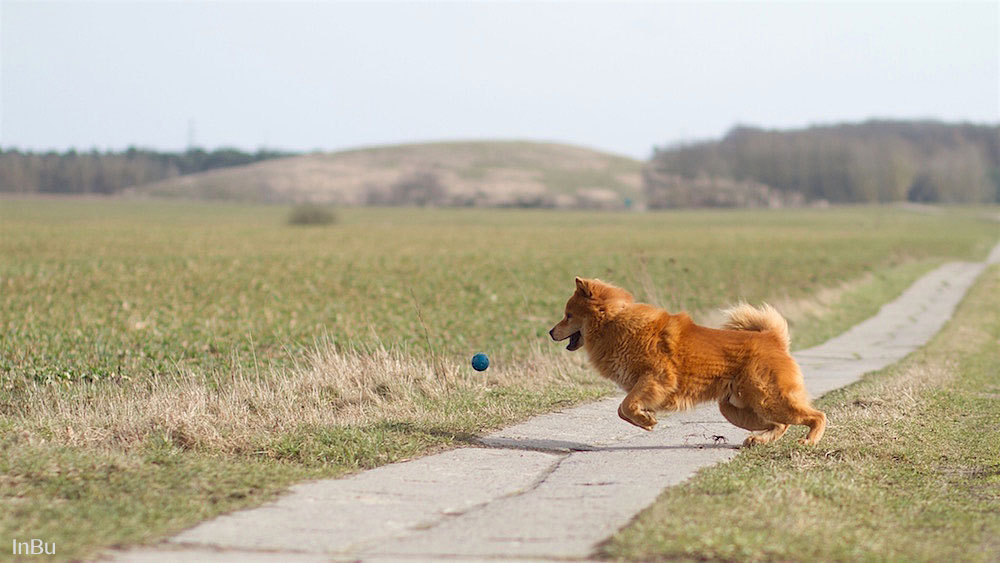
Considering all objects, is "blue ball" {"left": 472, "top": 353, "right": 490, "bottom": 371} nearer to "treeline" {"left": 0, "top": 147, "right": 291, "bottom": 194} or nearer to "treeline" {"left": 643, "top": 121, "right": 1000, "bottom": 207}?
"treeline" {"left": 0, "top": 147, "right": 291, "bottom": 194}

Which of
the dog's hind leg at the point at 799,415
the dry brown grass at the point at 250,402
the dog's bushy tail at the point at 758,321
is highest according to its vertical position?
the dog's bushy tail at the point at 758,321

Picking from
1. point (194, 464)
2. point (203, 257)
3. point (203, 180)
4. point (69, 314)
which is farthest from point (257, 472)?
point (203, 180)

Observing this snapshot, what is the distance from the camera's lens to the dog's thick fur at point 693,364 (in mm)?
7645

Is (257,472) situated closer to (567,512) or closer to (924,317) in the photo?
(567,512)

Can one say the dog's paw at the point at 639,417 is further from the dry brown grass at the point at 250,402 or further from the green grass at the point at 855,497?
the dry brown grass at the point at 250,402

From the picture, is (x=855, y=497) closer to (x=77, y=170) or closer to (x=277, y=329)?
(x=277, y=329)

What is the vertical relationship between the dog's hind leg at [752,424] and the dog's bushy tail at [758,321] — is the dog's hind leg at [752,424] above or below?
below

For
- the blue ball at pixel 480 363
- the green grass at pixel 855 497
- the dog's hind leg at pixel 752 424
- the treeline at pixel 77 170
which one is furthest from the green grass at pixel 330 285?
the green grass at pixel 855 497

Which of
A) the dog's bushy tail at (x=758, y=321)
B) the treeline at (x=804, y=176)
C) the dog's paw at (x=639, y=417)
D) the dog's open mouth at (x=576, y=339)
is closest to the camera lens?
the dog's paw at (x=639, y=417)

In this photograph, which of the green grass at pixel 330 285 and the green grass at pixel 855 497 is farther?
the green grass at pixel 330 285

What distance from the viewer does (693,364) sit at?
25.4 ft

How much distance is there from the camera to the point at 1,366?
1288 centimetres

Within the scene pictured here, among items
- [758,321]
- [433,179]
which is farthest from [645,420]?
[433,179]

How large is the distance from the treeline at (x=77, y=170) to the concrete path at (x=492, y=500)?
25.8m
